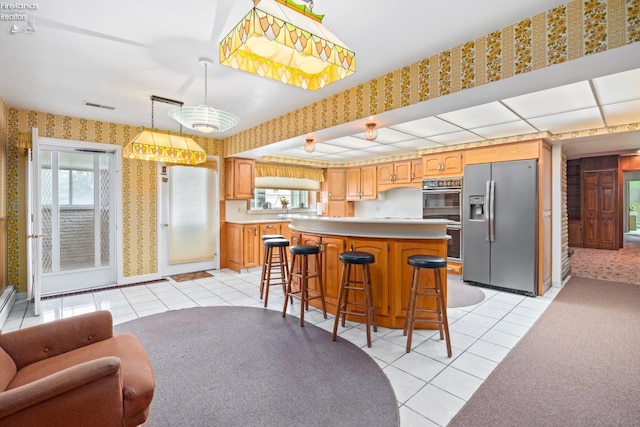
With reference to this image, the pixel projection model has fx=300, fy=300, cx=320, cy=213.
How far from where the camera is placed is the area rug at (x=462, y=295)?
153 inches

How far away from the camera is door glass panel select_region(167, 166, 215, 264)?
5266 millimetres

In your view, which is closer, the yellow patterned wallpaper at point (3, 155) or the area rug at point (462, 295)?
the yellow patterned wallpaper at point (3, 155)

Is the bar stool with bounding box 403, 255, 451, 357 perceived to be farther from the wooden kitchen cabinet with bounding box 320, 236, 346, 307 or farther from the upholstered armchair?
the upholstered armchair

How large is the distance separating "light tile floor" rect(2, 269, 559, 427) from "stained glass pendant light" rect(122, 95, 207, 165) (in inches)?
71.8

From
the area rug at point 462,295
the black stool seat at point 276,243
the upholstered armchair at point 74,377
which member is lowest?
the area rug at point 462,295

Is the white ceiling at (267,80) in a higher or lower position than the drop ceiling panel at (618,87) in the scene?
higher

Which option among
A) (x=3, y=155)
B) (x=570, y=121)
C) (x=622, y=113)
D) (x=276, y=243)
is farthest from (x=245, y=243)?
(x=622, y=113)

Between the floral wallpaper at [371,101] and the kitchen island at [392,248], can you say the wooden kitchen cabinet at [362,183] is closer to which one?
the floral wallpaper at [371,101]

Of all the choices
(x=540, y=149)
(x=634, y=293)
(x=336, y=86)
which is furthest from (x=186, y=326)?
(x=634, y=293)

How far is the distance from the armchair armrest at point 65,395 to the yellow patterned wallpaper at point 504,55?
2.77m

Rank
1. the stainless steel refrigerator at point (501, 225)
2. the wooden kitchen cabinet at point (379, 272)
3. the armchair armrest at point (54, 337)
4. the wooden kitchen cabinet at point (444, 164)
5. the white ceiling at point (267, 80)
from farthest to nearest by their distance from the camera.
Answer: the wooden kitchen cabinet at point (444, 164)
the stainless steel refrigerator at point (501, 225)
the wooden kitchen cabinet at point (379, 272)
the white ceiling at point (267, 80)
the armchair armrest at point (54, 337)

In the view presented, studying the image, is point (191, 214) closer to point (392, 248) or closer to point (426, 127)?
point (392, 248)

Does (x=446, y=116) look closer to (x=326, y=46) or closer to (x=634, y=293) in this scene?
(x=326, y=46)

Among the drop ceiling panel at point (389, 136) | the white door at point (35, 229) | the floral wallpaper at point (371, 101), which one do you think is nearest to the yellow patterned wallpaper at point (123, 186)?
the floral wallpaper at point (371, 101)
